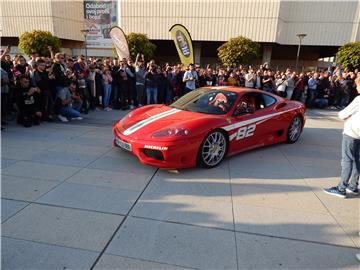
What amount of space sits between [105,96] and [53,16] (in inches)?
1246

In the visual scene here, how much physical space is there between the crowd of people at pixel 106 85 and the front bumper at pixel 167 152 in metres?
2.66

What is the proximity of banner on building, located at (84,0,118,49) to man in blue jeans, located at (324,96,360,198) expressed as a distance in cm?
4153

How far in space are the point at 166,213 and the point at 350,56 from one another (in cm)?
2529

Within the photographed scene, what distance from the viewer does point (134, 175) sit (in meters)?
4.16

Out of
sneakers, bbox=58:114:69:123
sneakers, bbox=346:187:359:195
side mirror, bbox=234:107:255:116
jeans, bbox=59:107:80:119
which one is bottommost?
sneakers, bbox=346:187:359:195

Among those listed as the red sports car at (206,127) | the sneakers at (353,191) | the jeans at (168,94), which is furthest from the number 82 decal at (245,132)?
the jeans at (168,94)

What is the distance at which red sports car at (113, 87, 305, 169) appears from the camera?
4230mm

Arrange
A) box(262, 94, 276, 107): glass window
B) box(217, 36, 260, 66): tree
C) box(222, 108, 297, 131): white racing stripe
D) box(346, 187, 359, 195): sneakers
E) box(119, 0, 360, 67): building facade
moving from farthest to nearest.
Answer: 1. box(119, 0, 360, 67): building facade
2. box(217, 36, 260, 66): tree
3. box(262, 94, 276, 107): glass window
4. box(222, 108, 297, 131): white racing stripe
5. box(346, 187, 359, 195): sneakers

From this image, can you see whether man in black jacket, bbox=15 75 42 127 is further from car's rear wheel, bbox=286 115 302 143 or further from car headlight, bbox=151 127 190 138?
car's rear wheel, bbox=286 115 302 143

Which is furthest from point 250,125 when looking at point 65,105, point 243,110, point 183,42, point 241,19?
point 241,19

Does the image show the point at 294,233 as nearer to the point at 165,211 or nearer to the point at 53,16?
the point at 165,211

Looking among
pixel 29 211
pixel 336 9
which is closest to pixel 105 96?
pixel 29 211

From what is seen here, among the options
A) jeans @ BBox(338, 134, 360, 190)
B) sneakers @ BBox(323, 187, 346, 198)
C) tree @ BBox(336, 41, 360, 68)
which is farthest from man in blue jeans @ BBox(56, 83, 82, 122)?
tree @ BBox(336, 41, 360, 68)

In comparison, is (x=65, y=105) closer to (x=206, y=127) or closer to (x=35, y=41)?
(x=206, y=127)
